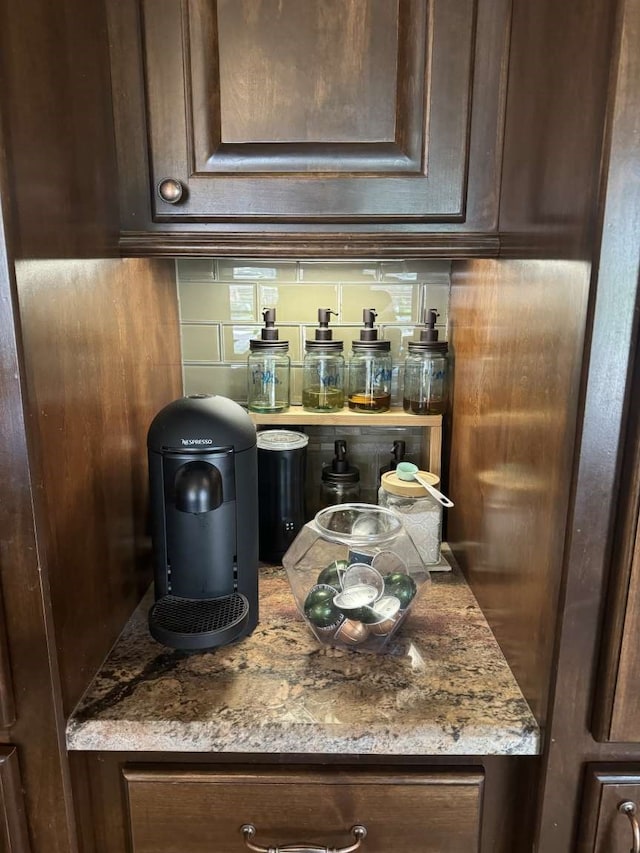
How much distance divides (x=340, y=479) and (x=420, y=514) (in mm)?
188

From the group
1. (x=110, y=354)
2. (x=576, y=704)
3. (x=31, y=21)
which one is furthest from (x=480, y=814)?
(x=31, y=21)

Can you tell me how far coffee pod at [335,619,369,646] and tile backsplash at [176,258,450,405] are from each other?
57 centimetres

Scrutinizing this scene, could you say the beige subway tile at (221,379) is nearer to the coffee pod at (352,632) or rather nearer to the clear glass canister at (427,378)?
the clear glass canister at (427,378)

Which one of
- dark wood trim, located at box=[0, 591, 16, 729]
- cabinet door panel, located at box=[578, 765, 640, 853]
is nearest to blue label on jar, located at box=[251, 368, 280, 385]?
dark wood trim, located at box=[0, 591, 16, 729]

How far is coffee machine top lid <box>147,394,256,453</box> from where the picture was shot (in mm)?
933

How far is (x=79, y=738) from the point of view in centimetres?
80

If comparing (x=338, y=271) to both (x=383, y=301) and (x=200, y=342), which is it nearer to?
(x=383, y=301)

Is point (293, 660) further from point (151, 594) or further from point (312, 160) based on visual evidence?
point (312, 160)

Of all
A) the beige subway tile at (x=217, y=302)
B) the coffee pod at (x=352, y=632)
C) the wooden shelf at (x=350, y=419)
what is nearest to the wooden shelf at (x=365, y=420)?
the wooden shelf at (x=350, y=419)

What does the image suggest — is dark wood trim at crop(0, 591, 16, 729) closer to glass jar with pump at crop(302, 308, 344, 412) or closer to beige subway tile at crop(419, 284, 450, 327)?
glass jar with pump at crop(302, 308, 344, 412)

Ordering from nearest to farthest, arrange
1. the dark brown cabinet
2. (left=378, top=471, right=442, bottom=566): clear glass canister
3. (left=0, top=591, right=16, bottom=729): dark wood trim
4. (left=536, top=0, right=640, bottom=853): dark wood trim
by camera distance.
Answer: (left=536, top=0, right=640, bottom=853): dark wood trim
(left=0, top=591, right=16, bottom=729): dark wood trim
the dark brown cabinet
(left=378, top=471, right=442, bottom=566): clear glass canister

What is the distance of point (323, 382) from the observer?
131cm

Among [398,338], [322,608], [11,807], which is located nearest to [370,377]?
[398,338]

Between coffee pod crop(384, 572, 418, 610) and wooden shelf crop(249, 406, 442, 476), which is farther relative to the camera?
wooden shelf crop(249, 406, 442, 476)
